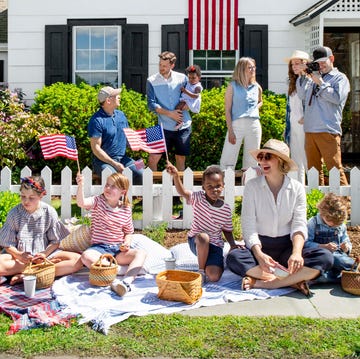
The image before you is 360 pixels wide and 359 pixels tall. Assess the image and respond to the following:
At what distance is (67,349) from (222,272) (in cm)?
202

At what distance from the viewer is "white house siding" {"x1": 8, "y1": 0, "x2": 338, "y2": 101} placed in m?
12.8

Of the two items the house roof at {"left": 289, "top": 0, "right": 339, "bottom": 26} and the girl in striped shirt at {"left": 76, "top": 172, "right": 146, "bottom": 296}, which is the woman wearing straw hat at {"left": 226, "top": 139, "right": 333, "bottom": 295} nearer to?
the girl in striped shirt at {"left": 76, "top": 172, "right": 146, "bottom": 296}

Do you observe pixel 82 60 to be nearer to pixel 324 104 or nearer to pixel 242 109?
pixel 242 109

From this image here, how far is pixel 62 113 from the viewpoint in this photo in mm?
11297

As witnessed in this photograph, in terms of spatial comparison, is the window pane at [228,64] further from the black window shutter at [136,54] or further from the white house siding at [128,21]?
the black window shutter at [136,54]

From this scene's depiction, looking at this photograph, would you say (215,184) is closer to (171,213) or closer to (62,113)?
(171,213)

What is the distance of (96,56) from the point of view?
43.2 feet

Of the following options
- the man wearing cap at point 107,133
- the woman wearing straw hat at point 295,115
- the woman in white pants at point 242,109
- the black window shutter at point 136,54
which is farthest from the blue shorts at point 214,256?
the black window shutter at point 136,54

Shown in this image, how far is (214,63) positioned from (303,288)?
788 centimetres

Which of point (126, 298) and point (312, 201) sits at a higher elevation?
point (312, 201)

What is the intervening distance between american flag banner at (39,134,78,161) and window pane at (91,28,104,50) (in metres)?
5.94

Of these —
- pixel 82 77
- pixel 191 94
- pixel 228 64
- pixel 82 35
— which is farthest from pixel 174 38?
pixel 191 94

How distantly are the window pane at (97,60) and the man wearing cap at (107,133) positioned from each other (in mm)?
4886

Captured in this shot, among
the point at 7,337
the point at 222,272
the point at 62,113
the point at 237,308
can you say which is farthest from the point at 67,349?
the point at 62,113
